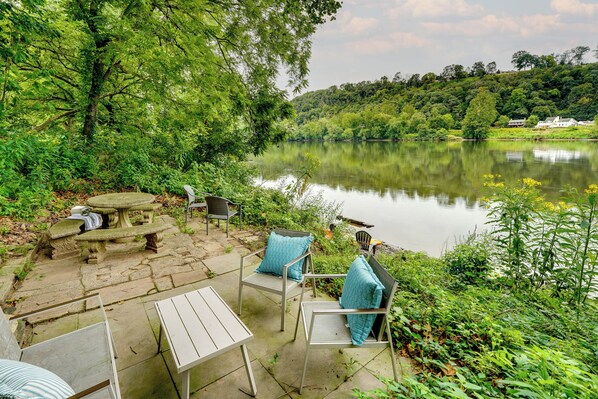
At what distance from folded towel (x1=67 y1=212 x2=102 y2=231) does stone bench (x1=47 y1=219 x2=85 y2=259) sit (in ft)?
0.53

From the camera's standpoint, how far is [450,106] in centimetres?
6094

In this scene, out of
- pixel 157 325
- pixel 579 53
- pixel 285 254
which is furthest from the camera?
pixel 579 53

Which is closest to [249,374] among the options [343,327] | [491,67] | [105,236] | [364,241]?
[343,327]

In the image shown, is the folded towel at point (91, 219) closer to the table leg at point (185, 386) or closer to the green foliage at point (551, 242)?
the table leg at point (185, 386)

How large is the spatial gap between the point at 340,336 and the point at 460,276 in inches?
129

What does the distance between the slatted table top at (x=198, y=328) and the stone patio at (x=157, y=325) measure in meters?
0.39

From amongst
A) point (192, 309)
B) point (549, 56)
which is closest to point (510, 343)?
point (192, 309)

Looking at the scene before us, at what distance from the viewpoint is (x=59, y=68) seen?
661cm

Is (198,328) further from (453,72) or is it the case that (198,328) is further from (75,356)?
(453,72)

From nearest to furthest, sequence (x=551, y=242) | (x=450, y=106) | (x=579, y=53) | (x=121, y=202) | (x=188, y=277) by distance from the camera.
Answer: (x=551, y=242) → (x=188, y=277) → (x=121, y=202) → (x=450, y=106) → (x=579, y=53)

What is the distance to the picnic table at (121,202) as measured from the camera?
143 inches

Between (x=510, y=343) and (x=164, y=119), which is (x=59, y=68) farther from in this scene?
(x=510, y=343)

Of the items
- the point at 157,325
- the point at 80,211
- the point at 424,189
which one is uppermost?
the point at 80,211

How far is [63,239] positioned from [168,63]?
12.9ft
